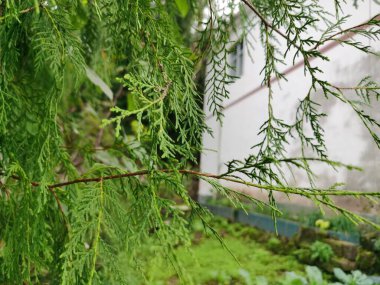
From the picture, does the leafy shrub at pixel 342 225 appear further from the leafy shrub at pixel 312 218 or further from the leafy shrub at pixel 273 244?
the leafy shrub at pixel 273 244

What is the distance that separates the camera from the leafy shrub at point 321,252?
10.7 feet

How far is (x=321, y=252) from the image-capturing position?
3.34 m

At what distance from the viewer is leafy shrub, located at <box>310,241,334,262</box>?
328 centimetres

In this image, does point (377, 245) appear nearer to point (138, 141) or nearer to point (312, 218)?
point (312, 218)

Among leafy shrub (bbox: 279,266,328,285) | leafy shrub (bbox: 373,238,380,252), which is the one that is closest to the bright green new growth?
leafy shrub (bbox: 279,266,328,285)

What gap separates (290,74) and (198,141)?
398 cm

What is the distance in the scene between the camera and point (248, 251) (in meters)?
4.25

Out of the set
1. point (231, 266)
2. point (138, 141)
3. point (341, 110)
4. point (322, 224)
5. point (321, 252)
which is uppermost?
point (341, 110)

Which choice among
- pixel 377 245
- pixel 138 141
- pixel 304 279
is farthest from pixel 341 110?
pixel 138 141

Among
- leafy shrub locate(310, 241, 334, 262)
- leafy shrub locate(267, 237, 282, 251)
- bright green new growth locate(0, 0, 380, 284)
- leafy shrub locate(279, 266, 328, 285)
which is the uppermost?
bright green new growth locate(0, 0, 380, 284)

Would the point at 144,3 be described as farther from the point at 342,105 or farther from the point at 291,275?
the point at 342,105

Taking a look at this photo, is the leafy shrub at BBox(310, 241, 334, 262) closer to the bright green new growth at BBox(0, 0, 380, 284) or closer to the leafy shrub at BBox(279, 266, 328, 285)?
the leafy shrub at BBox(279, 266, 328, 285)

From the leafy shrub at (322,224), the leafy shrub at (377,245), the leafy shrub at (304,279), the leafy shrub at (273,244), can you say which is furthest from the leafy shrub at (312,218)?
the leafy shrub at (304,279)

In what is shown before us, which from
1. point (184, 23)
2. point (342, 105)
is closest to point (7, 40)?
point (342, 105)
